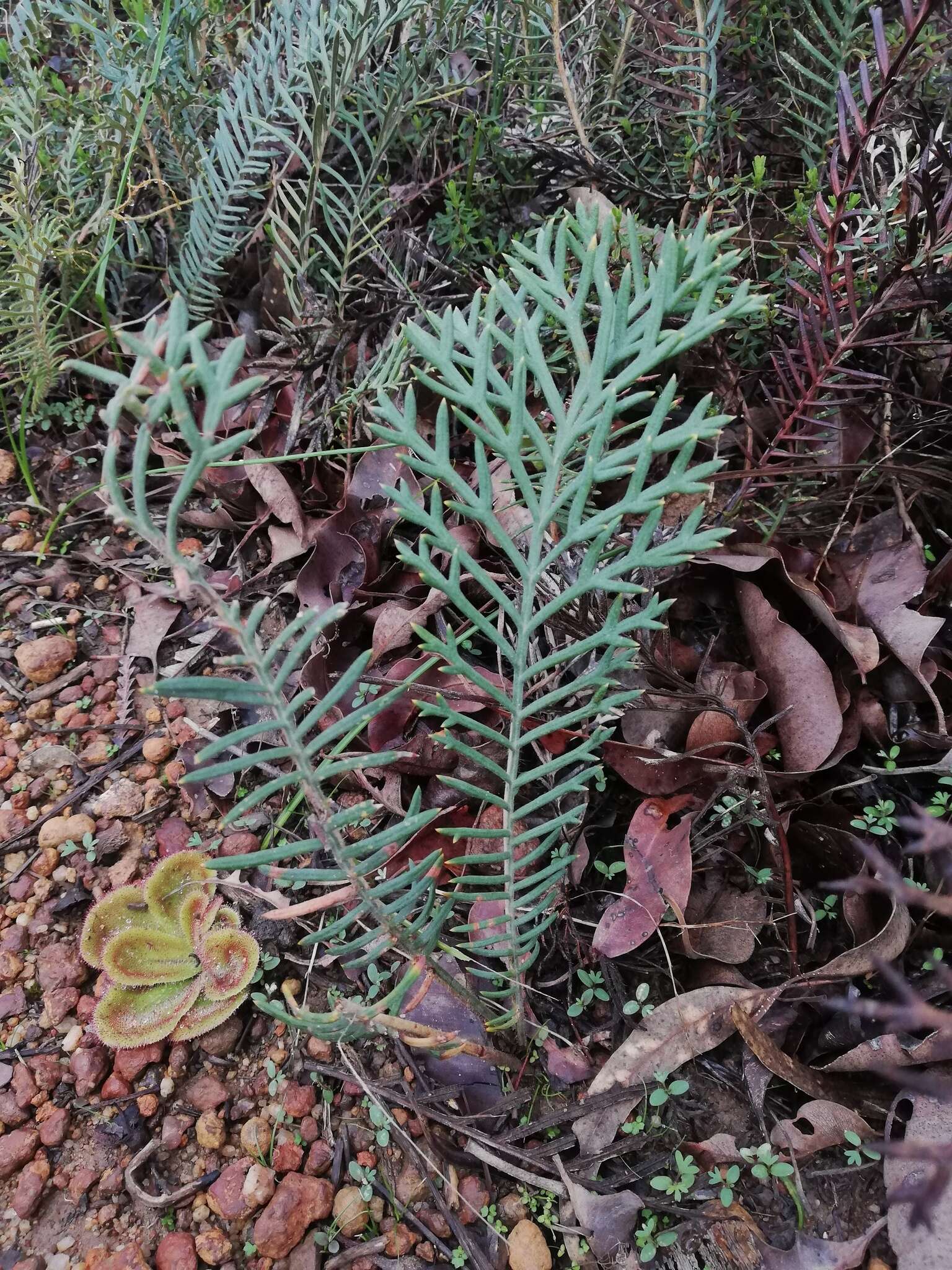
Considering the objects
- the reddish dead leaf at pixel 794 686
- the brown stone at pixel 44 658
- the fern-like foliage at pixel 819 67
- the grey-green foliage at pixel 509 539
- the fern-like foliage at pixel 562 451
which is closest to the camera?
the grey-green foliage at pixel 509 539

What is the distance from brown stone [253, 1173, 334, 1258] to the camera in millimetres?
1163

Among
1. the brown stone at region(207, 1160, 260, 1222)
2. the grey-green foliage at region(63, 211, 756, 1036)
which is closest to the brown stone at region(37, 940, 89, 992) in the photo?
the brown stone at region(207, 1160, 260, 1222)

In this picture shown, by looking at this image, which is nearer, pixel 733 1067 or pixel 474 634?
pixel 733 1067

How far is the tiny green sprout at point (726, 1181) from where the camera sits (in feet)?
3.64

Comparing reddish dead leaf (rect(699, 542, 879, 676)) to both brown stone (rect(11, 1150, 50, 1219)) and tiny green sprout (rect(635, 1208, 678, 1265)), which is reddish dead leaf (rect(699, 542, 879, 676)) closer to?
tiny green sprout (rect(635, 1208, 678, 1265))

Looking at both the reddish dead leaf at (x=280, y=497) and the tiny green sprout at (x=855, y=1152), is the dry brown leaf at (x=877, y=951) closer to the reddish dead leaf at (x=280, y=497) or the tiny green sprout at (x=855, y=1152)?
the tiny green sprout at (x=855, y=1152)

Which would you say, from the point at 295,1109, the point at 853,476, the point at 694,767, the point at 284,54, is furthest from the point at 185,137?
the point at 295,1109

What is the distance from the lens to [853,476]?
1.57 meters

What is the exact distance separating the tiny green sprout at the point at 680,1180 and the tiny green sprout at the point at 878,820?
1.76 feet

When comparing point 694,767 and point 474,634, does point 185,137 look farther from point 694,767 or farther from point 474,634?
point 694,767

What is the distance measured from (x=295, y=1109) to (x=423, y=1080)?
0.20 meters

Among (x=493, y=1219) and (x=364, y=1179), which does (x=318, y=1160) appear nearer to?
(x=364, y=1179)

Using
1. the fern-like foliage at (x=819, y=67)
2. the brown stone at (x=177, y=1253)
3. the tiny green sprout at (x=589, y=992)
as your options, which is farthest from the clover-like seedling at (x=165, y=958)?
the fern-like foliage at (x=819, y=67)

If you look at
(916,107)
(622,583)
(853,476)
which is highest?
(916,107)
